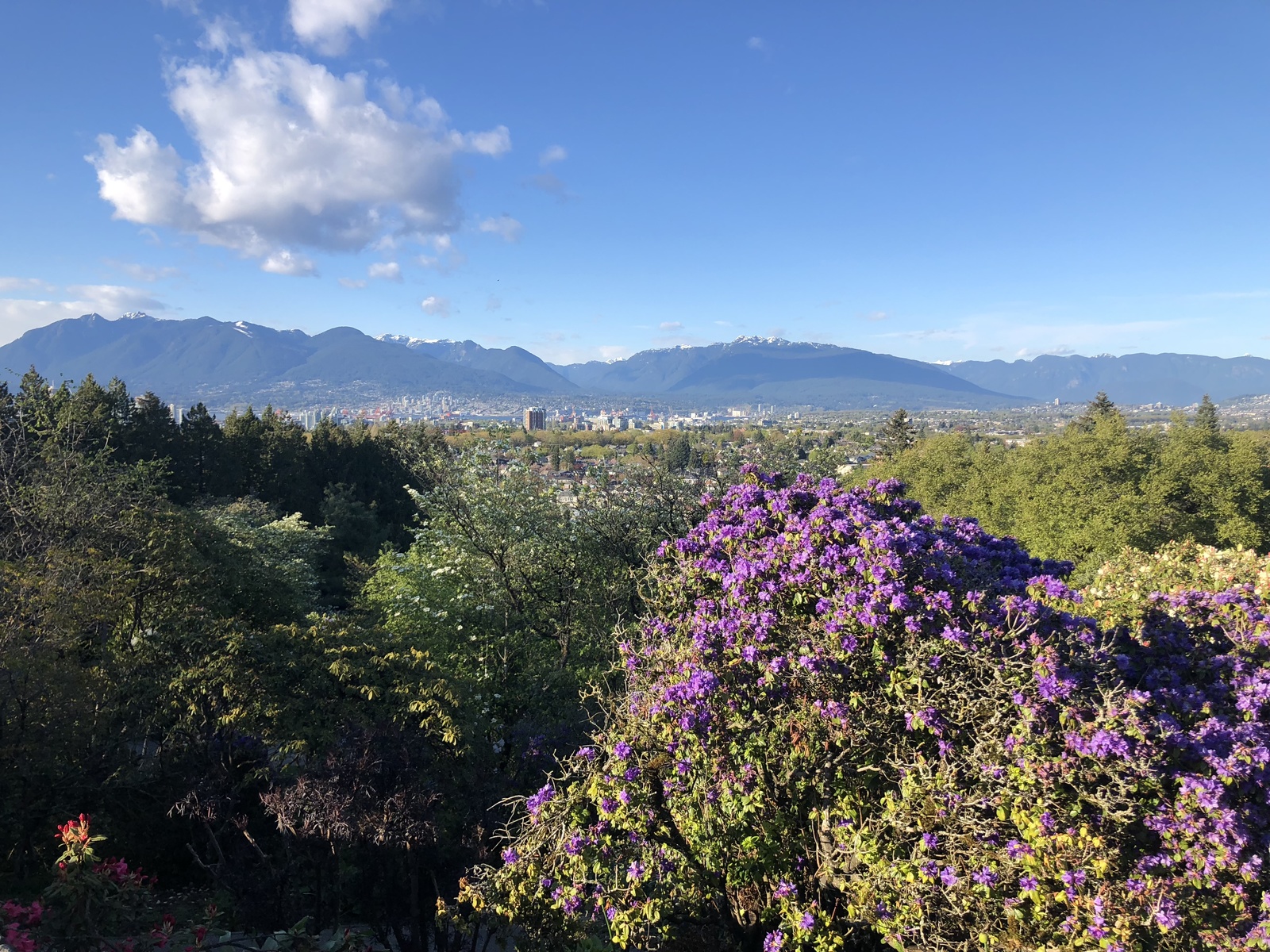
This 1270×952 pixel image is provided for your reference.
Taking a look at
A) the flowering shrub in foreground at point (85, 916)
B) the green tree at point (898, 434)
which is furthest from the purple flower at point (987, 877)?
the green tree at point (898, 434)

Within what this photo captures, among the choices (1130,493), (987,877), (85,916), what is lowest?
(85,916)

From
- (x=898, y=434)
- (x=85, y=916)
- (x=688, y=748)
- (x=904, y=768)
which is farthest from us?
(x=898, y=434)

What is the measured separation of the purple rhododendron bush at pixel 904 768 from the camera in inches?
135

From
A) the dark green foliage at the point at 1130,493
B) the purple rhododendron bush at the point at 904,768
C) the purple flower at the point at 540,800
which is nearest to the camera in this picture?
the purple rhododendron bush at the point at 904,768

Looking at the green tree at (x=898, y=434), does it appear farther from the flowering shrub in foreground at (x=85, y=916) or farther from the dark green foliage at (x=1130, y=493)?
the flowering shrub in foreground at (x=85, y=916)

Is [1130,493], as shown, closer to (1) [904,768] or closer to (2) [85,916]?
(1) [904,768]

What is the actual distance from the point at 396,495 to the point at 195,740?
32.4 m

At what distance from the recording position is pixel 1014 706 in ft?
12.4

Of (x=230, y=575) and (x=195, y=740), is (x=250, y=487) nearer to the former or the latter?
(x=230, y=575)

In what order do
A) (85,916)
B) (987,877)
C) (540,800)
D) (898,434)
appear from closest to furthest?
(987,877) < (85,916) < (540,800) < (898,434)

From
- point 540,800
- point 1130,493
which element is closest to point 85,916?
point 540,800

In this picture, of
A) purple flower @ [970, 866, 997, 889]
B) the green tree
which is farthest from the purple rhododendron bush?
the green tree

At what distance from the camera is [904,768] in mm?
3910

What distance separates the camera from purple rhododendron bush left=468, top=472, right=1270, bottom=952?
3441 millimetres
